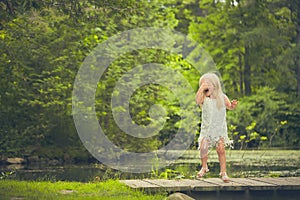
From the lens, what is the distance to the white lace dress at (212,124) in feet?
32.9

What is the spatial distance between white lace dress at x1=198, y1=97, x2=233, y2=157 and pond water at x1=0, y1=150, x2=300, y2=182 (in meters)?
3.07

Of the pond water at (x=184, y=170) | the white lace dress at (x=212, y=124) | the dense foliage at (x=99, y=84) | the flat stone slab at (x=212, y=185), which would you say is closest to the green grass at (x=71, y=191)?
the flat stone slab at (x=212, y=185)

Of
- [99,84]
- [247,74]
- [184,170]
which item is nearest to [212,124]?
[184,170]

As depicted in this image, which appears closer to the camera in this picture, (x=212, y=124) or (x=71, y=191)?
(x=212, y=124)

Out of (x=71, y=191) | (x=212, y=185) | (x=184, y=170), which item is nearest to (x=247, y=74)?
(x=184, y=170)

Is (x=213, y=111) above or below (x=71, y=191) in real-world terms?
above

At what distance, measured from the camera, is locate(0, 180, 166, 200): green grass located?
9656 millimetres

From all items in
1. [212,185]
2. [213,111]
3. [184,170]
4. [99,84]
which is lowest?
[212,185]

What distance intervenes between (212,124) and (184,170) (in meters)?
5.45

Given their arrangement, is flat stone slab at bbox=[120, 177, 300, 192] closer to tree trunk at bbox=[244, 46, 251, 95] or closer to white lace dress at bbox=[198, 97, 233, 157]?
white lace dress at bbox=[198, 97, 233, 157]

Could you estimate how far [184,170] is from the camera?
607 inches

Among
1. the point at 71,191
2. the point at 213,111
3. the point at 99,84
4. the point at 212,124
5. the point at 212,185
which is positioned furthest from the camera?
the point at 99,84

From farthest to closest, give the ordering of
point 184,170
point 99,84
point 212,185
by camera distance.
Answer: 1. point 99,84
2. point 184,170
3. point 212,185

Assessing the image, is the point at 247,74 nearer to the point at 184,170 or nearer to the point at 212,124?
the point at 184,170
